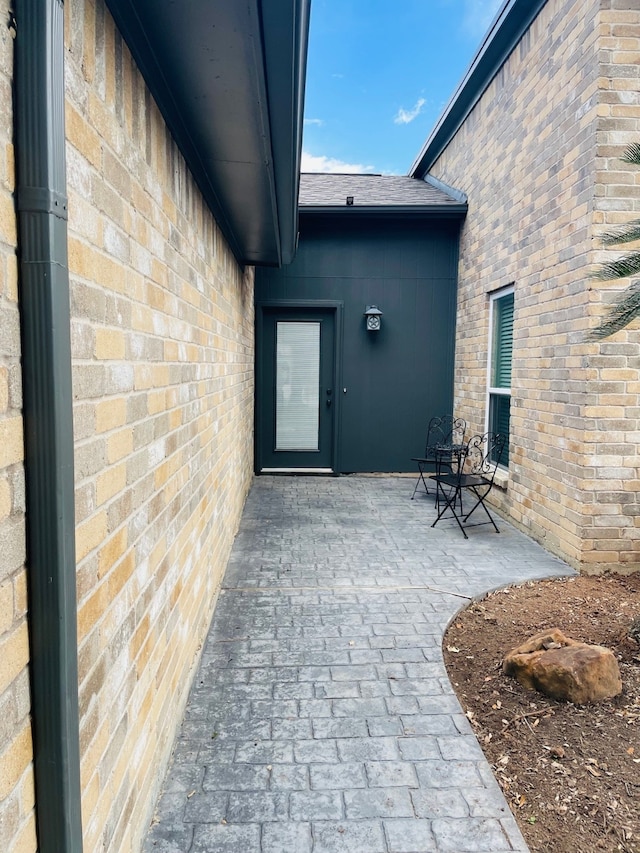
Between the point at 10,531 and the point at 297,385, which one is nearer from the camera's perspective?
the point at 10,531

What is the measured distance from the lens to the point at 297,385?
7.66 metres

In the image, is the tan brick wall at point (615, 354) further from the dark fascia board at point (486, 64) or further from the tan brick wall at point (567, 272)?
the dark fascia board at point (486, 64)

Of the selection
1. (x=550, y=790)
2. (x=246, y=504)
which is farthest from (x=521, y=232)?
(x=550, y=790)

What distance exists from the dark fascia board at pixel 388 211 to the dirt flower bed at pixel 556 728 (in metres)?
5.10

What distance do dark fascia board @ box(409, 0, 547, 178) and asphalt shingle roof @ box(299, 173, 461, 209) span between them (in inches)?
28.9

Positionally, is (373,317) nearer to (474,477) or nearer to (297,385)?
(297,385)

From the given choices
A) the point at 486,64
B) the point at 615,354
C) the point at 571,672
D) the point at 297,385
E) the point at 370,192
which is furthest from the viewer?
the point at 370,192

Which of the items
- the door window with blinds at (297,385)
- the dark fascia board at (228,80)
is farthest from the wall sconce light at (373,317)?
the dark fascia board at (228,80)

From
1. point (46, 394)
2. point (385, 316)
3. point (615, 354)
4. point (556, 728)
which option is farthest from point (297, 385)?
point (46, 394)

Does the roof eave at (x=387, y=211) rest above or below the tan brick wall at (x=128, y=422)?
above

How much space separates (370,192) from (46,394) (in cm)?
789

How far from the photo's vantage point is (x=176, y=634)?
7.45 feet

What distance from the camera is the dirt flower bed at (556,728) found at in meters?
1.83

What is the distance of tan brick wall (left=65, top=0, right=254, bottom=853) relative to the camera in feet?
4.03
